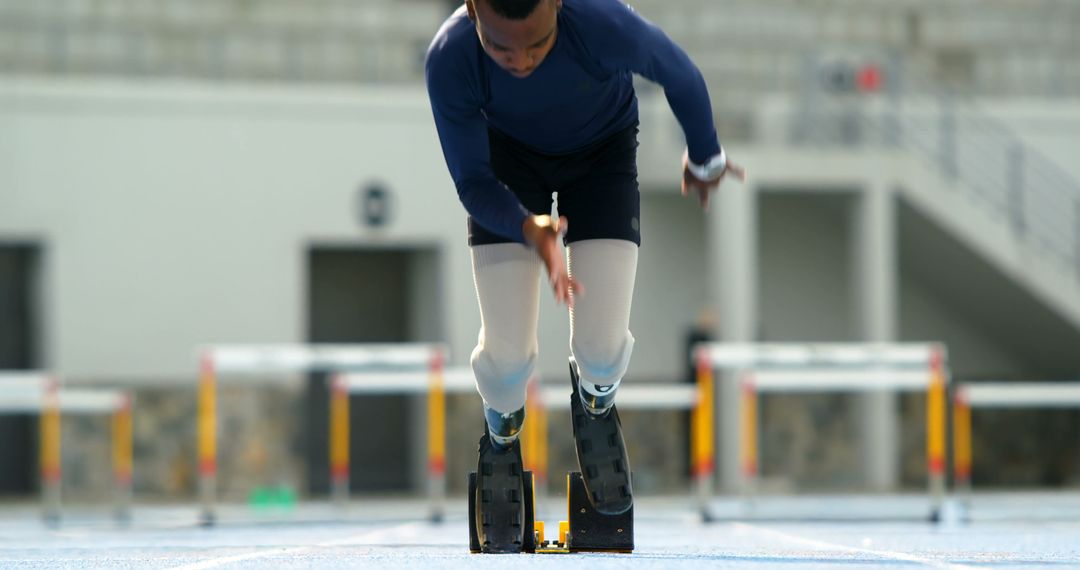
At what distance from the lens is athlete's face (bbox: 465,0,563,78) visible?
448cm

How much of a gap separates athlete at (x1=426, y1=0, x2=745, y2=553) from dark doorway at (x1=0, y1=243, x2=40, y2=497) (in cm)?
1047

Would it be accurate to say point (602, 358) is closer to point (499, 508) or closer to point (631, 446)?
point (499, 508)

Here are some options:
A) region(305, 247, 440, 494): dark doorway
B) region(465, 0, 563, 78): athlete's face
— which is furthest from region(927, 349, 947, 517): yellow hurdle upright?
region(305, 247, 440, 494): dark doorway

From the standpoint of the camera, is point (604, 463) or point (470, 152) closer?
point (470, 152)

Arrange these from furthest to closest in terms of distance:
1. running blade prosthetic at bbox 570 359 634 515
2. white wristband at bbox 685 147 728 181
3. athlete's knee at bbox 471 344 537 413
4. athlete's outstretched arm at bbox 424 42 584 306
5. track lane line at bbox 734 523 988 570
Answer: running blade prosthetic at bbox 570 359 634 515, athlete's knee at bbox 471 344 537 413, white wristband at bbox 685 147 728 181, track lane line at bbox 734 523 988 570, athlete's outstretched arm at bbox 424 42 584 306

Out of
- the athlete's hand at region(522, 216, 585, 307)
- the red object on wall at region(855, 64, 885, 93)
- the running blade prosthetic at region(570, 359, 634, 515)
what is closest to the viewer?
the athlete's hand at region(522, 216, 585, 307)

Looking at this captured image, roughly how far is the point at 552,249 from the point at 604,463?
1.41 m

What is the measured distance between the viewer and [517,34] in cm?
450

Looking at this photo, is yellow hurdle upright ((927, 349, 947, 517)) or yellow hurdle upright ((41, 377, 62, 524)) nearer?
yellow hurdle upright ((927, 349, 947, 517))

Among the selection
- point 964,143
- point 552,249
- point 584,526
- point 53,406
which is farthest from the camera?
point 964,143

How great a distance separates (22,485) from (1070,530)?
9708 mm

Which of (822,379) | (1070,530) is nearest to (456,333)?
(822,379)

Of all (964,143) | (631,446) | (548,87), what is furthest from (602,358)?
(964,143)

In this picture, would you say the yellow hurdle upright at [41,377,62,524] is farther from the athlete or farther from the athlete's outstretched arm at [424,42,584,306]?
the athlete's outstretched arm at [424,42,584,306]
